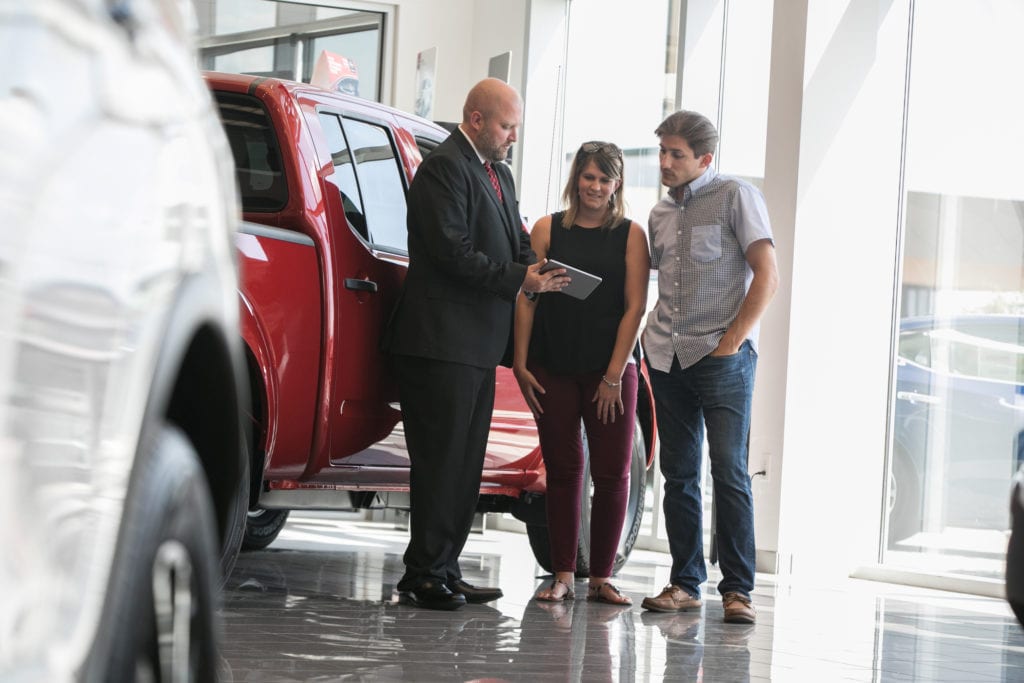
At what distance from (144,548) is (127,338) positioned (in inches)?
9.1

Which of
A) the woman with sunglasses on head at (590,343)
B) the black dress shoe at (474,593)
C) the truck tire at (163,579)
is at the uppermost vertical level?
the woman with sunglasses on head at (590,343)

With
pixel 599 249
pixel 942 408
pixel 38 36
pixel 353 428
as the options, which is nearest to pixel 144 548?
pixel 38 36

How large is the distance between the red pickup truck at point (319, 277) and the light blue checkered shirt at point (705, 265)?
102 cm

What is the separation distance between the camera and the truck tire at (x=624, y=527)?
5892 millimetres

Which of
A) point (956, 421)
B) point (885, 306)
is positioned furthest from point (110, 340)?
point (885, 306)

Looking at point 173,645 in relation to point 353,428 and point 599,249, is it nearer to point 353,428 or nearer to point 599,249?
point 353,428

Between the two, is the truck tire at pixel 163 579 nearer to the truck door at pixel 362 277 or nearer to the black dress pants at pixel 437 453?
the truck door at pixel 362 277

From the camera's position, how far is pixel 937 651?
15.5 ft

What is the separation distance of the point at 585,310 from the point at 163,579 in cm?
376

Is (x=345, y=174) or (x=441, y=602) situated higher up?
(x=345, y=174)

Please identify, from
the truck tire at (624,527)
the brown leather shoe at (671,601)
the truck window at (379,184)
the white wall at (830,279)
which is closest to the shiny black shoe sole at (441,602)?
the brown leather shoe at (671,601)

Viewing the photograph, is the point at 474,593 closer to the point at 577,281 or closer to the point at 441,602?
the point at 441,602

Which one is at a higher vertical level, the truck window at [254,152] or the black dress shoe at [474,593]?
the truck window at [254,152]

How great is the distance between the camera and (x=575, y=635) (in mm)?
4488
